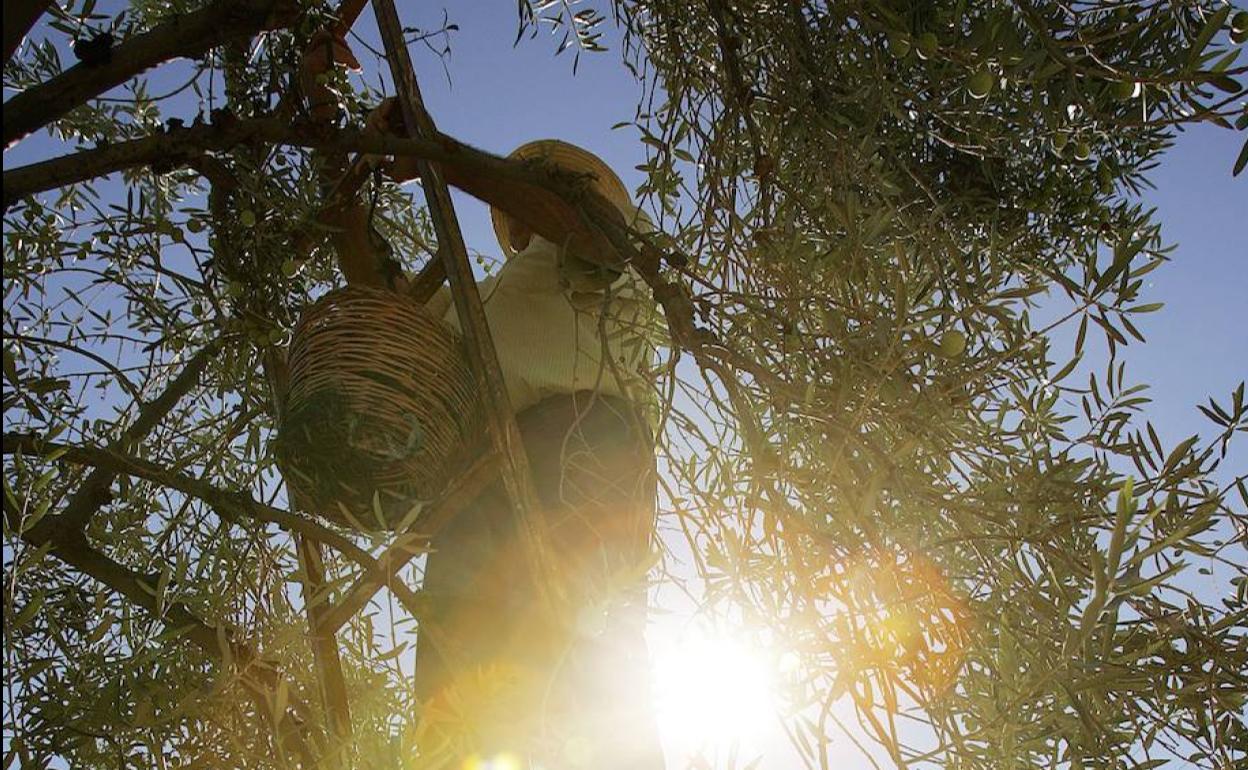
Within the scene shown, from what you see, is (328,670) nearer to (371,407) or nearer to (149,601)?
(149,601)

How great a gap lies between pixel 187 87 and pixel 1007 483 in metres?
1.54

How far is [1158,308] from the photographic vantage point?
138 centimetres

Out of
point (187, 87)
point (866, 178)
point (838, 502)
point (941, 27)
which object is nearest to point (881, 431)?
point (838, 502)

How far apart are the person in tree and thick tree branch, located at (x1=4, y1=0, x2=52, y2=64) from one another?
0.84 metres

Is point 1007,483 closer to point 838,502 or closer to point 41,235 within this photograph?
point 838,502

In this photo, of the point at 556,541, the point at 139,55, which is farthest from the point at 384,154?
the point at 556,541

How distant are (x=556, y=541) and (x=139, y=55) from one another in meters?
1.05

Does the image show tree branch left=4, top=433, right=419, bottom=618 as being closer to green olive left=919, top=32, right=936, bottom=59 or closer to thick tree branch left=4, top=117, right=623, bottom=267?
thick tree branch left=4, top=117, right=623, bottom=267

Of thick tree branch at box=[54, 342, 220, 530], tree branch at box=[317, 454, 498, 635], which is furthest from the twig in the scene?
thick tree branch at box=[54, 342, 220, 530]

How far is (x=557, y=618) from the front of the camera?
1491mm

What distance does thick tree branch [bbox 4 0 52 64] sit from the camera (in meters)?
0.75

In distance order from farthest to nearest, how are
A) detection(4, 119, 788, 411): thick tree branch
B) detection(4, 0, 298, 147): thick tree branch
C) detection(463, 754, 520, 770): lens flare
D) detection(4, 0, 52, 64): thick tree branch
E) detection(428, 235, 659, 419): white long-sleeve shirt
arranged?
1. detection(428, 235, 659, 419): white long-sleeve shirt
2. detection(463, 754, 520, 770): lens flare
3. detection(4, 119, 788, 411): thick tree branch
4. detection(4, 0, 298, 147): thick tree branch
5. detection(4, 0, 52, 64): thick tree branch

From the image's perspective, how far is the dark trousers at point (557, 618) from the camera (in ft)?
4.87

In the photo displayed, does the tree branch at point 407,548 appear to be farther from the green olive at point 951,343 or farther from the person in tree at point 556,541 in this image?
the green olive at point 951,343
